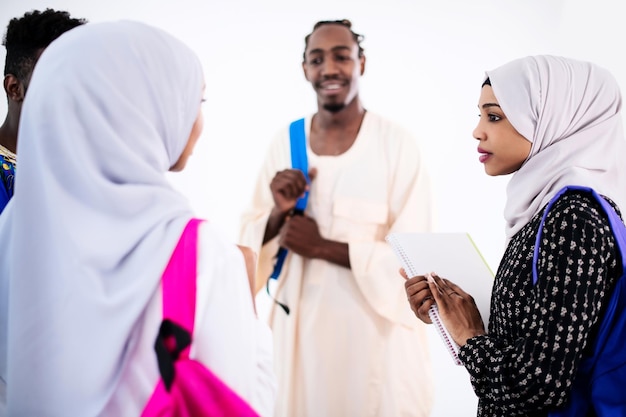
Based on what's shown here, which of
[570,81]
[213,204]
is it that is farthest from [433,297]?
[213,204]

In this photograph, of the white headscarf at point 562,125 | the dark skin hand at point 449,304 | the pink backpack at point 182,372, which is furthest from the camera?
the dark skin hand at point 449,304

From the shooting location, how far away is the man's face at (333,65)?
2.34 m

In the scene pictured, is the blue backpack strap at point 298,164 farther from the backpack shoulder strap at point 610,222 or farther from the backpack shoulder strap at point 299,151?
the backpack shoulder strap at point 610,222

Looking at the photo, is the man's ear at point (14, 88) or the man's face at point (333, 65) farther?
the man's face at point (333, 65)

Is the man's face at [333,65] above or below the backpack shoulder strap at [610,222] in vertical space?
above

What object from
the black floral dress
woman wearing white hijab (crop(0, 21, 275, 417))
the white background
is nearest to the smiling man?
the white background

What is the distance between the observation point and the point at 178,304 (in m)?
0.92

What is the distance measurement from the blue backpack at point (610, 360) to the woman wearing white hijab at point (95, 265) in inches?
24.6

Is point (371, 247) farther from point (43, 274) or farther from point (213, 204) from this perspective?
point (43, 274)

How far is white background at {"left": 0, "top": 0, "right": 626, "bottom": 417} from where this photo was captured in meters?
3.04

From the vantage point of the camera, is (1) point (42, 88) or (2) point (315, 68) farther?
(2) point (315, 68)

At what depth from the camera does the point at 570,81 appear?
4.24 ft

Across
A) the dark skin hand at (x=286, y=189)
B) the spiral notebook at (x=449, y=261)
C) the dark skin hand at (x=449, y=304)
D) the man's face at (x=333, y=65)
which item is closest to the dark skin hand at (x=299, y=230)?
the dark skin hand at (x=286, y=189)

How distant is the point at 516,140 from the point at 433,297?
0.43 meters
